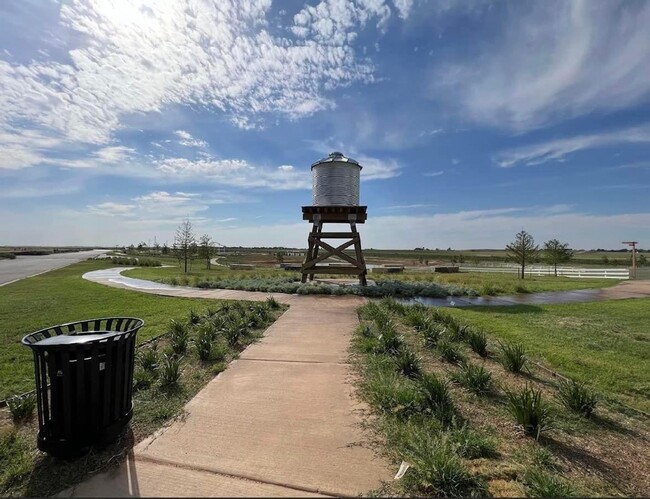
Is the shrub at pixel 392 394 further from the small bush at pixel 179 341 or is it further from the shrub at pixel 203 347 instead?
the small bush at pixel 179 341

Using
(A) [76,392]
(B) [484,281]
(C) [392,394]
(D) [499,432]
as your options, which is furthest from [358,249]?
(A) [76,392]

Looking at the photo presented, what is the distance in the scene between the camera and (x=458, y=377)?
4258 millimetres

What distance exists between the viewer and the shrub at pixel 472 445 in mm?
2721

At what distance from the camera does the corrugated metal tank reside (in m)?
13.6

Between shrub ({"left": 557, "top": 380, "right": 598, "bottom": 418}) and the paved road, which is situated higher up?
shrub ({"left": 557, "top": 380, "right": 598, "bottom": 418})

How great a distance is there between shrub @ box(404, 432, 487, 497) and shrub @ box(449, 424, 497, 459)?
8.0 inches

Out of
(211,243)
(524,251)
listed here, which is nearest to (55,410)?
(524,251)

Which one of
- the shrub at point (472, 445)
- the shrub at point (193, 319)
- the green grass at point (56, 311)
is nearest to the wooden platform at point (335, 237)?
the green grass at point (56, 311)

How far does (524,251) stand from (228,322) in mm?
24065

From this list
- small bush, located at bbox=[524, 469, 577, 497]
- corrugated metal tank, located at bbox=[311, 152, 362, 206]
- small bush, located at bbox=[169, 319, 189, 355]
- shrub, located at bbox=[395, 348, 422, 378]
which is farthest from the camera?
corrugated metal tank, located at bbox=[311, 152, 362, 206]

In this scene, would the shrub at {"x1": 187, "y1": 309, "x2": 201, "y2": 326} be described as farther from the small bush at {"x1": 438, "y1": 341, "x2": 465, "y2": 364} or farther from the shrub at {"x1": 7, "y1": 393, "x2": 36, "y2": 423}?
the small bush at {"x1": 438, "y1": 341, "x2": 465, "y2": 364}

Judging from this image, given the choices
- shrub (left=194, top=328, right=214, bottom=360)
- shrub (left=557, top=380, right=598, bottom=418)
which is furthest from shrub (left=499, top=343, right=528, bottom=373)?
shrub (left=194, top=328, right=214, bottom=360)

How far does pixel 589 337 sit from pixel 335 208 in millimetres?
9060

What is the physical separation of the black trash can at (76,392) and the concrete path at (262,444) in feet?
1.35
